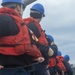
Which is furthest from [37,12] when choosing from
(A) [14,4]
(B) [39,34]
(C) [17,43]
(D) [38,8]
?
(C) [17,43]

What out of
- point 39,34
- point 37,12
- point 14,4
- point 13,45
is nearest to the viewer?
point 13,45

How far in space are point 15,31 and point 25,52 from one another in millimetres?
375

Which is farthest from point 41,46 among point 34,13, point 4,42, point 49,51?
point 4,42

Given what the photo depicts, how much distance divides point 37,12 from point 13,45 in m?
2.22

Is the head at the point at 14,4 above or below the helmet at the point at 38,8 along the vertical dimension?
below

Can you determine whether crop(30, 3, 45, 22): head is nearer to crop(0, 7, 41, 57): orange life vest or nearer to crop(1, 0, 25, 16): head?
crop(1, 0, 25, 16): head

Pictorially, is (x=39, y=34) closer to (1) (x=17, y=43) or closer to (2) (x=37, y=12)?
(2) (x=37, y=12)

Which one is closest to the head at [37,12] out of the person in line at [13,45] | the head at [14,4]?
the head at [14,4]

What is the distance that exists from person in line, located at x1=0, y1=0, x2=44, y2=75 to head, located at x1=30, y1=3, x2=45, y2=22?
173 centimetres

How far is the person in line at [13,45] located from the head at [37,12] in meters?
1.73

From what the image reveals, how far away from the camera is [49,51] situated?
25.7 ft

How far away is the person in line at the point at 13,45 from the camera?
6.09m

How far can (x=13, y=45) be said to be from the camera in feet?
20.0

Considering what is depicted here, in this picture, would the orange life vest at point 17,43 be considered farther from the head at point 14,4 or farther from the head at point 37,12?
the head at point 37,12
